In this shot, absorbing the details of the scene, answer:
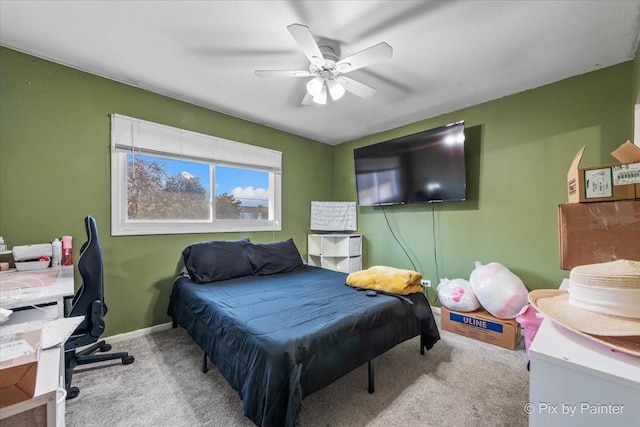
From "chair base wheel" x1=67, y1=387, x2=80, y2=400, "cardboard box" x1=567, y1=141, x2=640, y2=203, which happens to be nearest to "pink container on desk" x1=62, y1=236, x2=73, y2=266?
"chair base wheel" x1=67, y1=387, x2=80, y2=400

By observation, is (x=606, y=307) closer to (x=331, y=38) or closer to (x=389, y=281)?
(x=389, y=281)

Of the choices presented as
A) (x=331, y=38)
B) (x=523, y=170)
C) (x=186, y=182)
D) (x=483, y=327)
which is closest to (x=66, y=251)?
(x=186, y=182)

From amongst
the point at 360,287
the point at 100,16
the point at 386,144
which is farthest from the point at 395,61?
the point at 100,16

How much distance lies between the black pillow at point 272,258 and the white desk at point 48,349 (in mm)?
1480

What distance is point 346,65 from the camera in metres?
1.90

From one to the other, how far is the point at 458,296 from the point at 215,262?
2.42 meters

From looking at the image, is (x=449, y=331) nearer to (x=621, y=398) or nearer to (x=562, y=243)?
(x=562, y=243)

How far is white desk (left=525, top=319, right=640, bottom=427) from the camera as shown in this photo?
0.64m

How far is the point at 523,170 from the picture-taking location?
8.64 ft

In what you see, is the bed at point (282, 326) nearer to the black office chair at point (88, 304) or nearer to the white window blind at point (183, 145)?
the black office chair at point (88, 304)

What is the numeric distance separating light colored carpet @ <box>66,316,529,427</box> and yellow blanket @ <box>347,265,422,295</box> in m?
0.59

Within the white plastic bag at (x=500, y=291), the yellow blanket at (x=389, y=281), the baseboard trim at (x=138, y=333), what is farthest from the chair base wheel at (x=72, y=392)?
the white plastic bag at (x=500, y=291)

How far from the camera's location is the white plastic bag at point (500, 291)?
2365mm

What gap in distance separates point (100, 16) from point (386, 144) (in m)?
2.89
